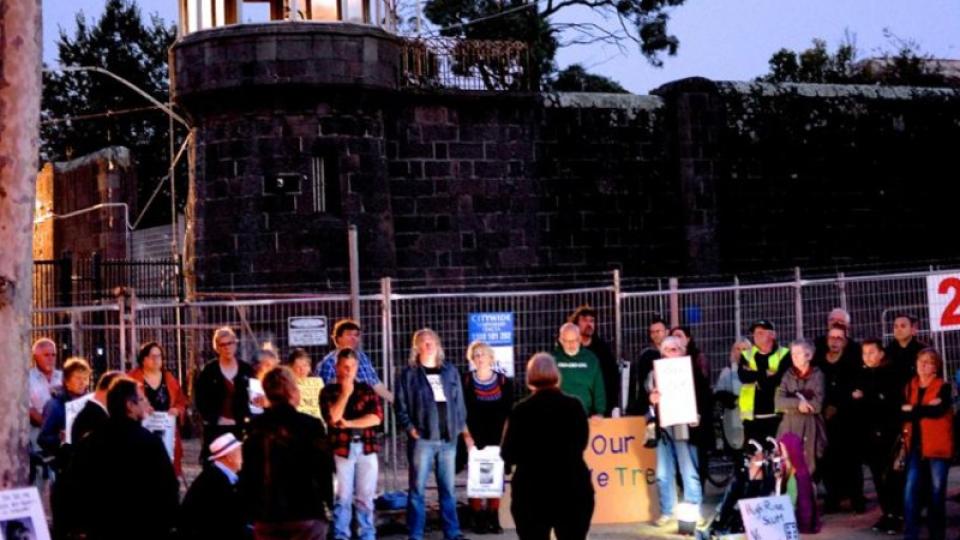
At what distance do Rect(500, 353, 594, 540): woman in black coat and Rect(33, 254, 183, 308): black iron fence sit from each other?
584 inches

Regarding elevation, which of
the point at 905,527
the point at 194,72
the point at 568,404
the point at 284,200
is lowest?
the point at 905,527

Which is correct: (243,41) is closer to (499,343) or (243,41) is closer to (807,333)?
(499,343)

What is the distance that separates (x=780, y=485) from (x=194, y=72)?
40.3 ft

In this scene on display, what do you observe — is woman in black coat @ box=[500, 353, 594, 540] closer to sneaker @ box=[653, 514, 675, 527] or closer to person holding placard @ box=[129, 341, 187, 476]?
person holding placard @ box=[129, 341, 187, 476]

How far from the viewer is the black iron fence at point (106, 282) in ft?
86.0

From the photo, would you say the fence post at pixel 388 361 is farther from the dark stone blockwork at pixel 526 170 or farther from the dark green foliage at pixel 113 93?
the dark green foliage at pixel 113 93

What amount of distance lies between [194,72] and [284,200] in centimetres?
218

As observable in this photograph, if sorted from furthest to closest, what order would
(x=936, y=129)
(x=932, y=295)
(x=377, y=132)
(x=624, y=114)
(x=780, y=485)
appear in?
(x=936, y=129) → (x=624, y=114) → (x=377, y=132) → (x=932, y=295) → (x=780, y=485)

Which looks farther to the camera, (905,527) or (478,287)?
(478,287)

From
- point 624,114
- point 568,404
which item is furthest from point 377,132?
point 568,404

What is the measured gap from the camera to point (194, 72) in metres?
23.5

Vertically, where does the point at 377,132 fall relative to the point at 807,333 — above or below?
above

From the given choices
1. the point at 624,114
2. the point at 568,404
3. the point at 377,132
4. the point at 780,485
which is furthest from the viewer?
the point at 624,114

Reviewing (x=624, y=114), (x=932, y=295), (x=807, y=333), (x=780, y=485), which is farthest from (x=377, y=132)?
(x=780, y=485)
